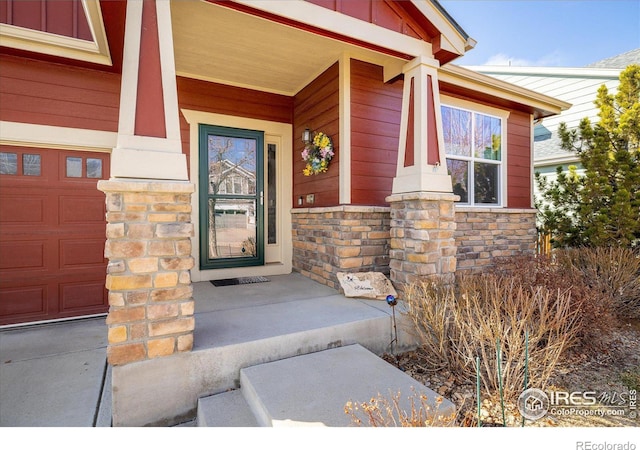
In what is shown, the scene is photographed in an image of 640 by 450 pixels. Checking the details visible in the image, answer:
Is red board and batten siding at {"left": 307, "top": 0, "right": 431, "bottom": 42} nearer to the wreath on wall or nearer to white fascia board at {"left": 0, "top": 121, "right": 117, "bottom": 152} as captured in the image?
the wreath on wall

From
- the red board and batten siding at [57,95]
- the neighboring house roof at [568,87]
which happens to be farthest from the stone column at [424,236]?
the neighboring house roof at [568,87]

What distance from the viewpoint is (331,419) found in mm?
1673

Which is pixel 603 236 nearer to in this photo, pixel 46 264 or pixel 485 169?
pixel 485 169

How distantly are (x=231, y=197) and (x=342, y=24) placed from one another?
105 inches

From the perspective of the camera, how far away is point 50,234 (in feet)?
11.8

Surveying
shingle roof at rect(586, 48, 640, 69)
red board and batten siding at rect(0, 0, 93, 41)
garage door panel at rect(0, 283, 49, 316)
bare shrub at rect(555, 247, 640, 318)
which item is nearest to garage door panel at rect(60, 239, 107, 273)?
garage door panel at rect(0, 283, 49, 316)

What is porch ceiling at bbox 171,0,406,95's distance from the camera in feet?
9.85

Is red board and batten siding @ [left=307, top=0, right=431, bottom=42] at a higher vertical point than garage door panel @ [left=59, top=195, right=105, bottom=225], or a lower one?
higher

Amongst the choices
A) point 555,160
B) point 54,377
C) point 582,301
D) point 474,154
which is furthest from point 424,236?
point 555,160

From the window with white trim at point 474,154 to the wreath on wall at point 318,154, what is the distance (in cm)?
199

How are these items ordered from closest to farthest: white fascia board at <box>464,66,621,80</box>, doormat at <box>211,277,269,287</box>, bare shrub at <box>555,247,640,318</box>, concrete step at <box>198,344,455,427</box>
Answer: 1. concrete step at <box>198,344,455,427</box>
2. bare shrub at <box>555,247,640,318</box>
3. doormat at <box>211,277,269,287</box>
4. white fascia board at <box>464,66,621,80</box>
